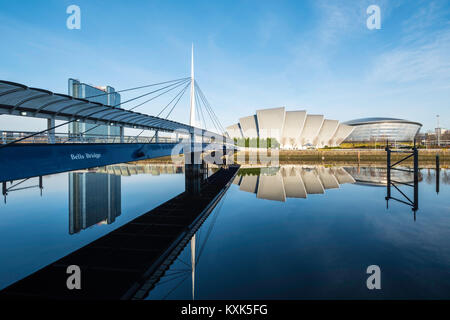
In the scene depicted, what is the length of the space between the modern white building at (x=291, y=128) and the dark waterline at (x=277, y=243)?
53.8 meters

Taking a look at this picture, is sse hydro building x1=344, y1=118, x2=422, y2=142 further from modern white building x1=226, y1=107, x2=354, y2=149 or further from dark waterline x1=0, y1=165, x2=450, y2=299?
Result: dark waterline x1=0, y1=165, x2=450, y2=299

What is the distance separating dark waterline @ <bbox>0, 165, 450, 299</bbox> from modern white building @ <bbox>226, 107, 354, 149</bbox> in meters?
53.8

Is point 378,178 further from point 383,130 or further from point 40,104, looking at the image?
point 383,130

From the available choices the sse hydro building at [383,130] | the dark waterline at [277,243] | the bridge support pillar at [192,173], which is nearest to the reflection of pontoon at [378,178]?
the dark waterline at [277,243]

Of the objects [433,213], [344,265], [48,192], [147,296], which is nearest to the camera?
[147,296]

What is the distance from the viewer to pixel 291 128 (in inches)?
2712

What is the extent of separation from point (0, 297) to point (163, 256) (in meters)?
3.57

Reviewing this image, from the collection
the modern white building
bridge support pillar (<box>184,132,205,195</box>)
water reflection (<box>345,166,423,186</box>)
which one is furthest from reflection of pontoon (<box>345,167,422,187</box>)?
the modern white building

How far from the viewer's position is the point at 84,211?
1287 centimetres

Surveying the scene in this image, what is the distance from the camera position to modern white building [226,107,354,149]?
6744cm

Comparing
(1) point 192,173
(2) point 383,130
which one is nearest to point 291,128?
(2) point 383,130

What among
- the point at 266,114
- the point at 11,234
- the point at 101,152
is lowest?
the point at 11,234
